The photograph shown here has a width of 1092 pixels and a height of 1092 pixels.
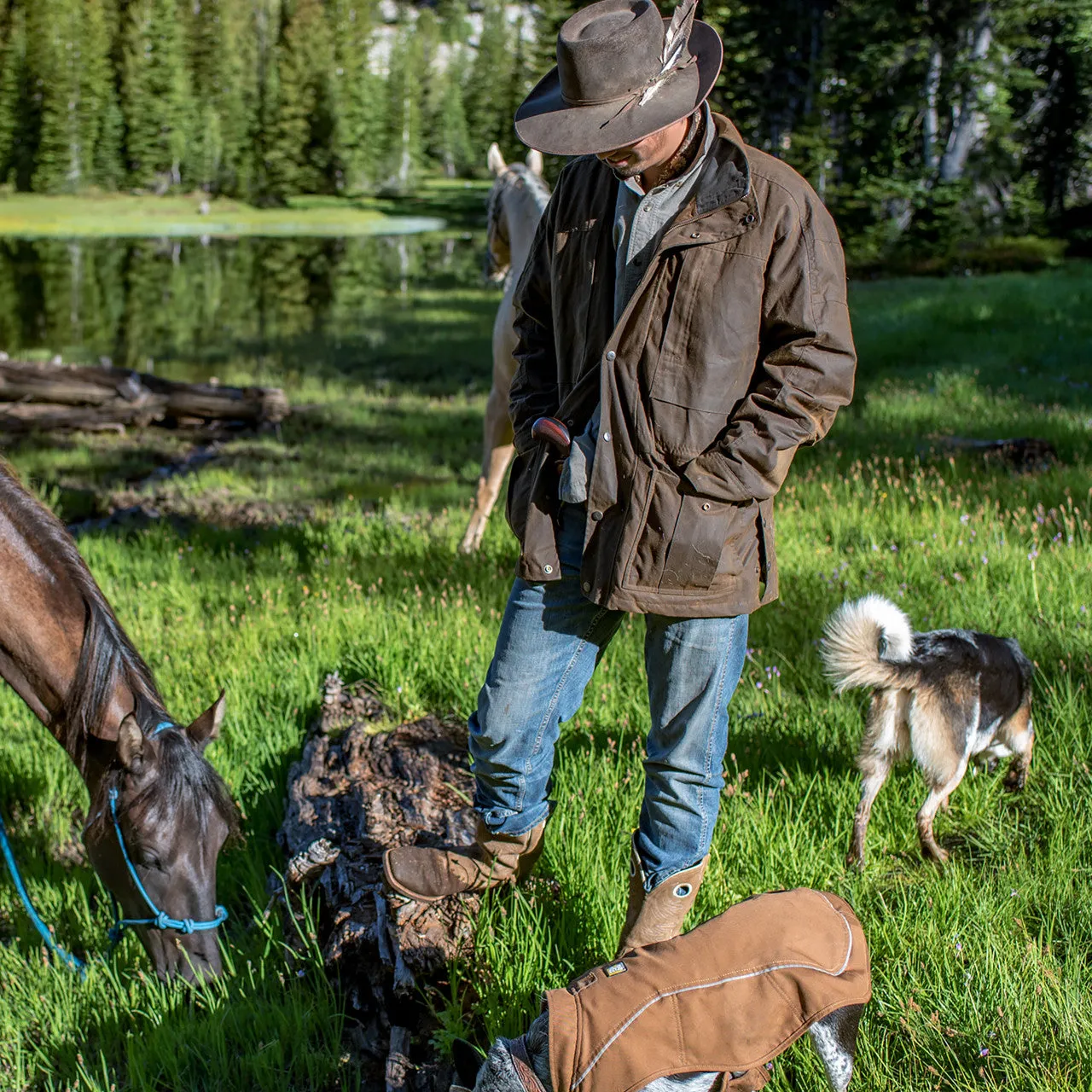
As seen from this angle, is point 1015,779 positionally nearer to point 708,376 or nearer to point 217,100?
point 708,376

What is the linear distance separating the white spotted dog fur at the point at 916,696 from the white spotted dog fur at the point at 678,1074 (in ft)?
3.87

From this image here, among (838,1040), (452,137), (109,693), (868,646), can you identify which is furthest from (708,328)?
(452,137)

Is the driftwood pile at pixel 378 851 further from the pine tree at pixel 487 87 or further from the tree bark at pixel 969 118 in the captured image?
the pine tree at pixel 487 87

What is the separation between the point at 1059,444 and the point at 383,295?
23636 mm

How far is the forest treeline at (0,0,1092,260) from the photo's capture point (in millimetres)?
27562

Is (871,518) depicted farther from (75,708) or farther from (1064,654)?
(75,708)

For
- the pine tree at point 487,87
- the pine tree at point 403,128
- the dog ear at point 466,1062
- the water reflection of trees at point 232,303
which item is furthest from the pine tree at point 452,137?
the dog ear at point 466,1062

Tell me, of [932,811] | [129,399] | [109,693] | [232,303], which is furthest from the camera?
[232,303]

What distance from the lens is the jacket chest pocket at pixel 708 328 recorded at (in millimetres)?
2641

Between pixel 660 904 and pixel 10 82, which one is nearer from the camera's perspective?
pixel 660 904

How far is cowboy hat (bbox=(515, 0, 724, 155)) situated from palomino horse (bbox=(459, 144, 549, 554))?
13.3ft

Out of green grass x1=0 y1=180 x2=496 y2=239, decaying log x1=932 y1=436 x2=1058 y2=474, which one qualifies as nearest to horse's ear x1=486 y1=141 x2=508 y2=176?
decaying log x1=932 y1=436 x2=1058 y2=474

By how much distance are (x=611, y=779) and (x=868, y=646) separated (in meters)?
1.11

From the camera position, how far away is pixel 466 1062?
3027 mm
